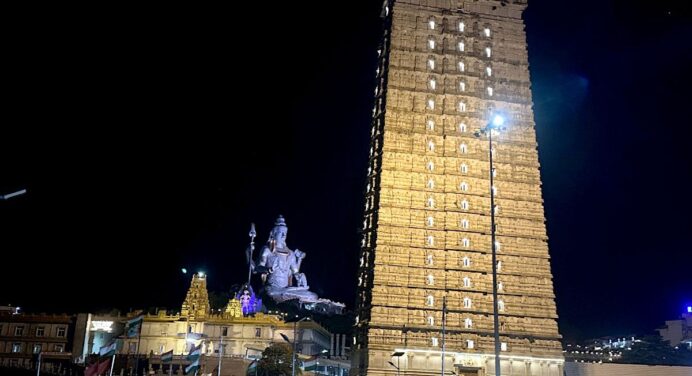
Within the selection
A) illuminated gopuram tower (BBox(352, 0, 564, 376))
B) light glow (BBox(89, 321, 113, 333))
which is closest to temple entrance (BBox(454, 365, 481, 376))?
illuminated gopuram tower (BBox(352, 0, 564, 376))

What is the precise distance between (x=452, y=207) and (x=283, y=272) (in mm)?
73349

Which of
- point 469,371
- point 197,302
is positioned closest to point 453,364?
point 469,371

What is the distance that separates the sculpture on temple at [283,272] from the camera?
133125 mm

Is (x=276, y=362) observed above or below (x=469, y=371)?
above

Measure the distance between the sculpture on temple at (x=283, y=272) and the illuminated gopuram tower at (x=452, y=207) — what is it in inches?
2506

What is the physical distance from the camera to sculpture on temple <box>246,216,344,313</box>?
5241 inches

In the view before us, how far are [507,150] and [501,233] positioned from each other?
9.63 metres

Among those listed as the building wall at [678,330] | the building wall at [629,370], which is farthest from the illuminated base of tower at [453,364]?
the building wall at [678,330]

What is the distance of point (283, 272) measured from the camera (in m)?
137

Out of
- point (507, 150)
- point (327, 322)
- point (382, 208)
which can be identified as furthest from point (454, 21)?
point (327, 322)

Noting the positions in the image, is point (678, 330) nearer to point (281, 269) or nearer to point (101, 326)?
point (281, 269)

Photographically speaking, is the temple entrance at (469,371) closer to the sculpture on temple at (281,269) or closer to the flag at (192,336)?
the flag at (192,336)

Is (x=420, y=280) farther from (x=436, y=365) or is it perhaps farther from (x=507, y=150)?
(x=507, y=150)

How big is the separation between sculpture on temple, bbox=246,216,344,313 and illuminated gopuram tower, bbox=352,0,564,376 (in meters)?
63.6
